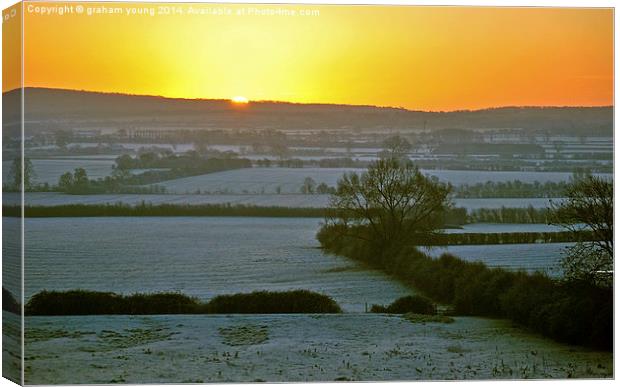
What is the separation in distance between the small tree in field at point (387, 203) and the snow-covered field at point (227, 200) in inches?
8.9

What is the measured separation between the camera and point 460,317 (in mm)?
12094

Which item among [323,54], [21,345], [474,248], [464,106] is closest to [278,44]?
[323,54]

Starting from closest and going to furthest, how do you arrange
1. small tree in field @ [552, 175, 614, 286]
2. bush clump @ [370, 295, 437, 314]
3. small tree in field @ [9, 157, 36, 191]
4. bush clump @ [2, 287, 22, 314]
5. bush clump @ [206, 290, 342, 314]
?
small tree in field @ [9, 157, 36, 191], bush clump @ [2, 287, 22, 314], bush clump @ [206, 290, 342, 314], bush clump @ [370, 295, 437, 314], small tree in field @ [552, 175, 614, 286]

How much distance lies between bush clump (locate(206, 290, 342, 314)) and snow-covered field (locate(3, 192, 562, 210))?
959 millimetres

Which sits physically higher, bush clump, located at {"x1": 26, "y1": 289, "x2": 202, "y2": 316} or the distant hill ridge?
the distant hill ridge

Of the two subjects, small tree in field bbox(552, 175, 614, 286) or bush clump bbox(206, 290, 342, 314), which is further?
small tree in field bbox(552, 175, 614, 286)

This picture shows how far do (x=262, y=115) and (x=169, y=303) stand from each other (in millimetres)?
2153

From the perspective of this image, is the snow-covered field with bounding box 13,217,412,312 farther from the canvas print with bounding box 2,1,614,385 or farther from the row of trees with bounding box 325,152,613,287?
the row of trees with bounding box 325,152,613,287

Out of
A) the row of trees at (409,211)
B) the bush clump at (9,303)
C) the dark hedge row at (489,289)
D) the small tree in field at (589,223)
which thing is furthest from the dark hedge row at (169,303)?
the small tree in field at (589,223)

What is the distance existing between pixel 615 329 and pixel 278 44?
4.56m

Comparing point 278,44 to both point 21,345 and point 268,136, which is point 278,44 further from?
point 21,345

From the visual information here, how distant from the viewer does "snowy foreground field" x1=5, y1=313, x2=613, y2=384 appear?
455 inches

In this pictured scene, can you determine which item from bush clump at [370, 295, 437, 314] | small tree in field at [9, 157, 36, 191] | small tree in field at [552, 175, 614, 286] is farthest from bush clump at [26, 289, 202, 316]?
small tree in field at [552, 175, 614, 286]

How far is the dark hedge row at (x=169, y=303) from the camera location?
1169 cm
